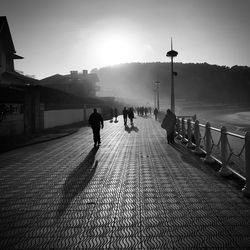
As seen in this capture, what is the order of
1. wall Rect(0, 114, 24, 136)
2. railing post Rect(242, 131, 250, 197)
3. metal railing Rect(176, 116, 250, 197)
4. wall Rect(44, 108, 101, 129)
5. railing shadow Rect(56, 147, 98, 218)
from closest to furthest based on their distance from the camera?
railing shadow Rect(56, 147, 98, 218)
railing post Rect(242, 131, 250, 197)
metal railing Rect(176, 116, 250, 197)
wall Rect(0, 114, 24, 136)
wall Rect(44, 108, 101, 129)

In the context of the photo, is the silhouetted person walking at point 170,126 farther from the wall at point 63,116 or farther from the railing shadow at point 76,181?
the wall at point 63,116

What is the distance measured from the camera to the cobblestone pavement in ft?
12.8

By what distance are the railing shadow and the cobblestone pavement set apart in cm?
1

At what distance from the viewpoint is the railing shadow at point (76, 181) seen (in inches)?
215

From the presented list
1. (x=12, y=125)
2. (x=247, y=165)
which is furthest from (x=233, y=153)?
(x=12, y=125)

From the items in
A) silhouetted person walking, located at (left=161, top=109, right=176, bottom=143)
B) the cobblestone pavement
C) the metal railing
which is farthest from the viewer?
silhouetted person walking, located at (left=161, top=109, right=176, bottom=143)

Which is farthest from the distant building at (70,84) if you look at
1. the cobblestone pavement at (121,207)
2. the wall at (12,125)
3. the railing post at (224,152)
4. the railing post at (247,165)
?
the railing post at (247,165)

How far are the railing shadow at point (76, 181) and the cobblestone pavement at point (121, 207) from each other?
0.6 inches

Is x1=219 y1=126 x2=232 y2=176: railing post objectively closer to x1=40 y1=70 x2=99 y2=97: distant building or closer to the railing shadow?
the railing shadow

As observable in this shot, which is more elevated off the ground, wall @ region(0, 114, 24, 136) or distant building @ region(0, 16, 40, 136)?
distant building @ region(0, 16, 40, 136)

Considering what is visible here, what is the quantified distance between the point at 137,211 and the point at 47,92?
1976 centimetres


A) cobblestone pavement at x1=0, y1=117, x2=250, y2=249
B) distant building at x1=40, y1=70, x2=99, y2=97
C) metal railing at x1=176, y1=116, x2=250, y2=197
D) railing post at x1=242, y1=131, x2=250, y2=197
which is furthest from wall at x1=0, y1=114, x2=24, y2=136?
distant building at x1=40, y1=70, x2=99, y2=97

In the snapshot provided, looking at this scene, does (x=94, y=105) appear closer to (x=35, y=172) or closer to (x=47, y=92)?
(x=47, y=92)

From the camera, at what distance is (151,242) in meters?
3.81
